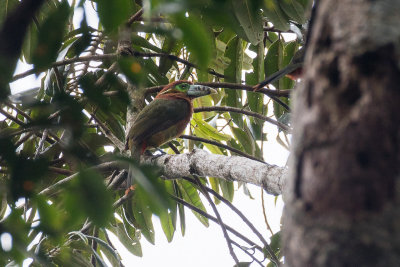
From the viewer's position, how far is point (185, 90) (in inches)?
237

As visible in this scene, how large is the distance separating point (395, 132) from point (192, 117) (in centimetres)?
481

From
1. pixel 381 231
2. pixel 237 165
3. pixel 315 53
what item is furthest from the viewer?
pixel 237 165

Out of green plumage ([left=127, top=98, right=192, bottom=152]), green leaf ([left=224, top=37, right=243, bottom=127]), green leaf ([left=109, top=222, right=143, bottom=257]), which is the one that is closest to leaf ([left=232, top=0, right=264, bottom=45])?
green leaf ([left=224, top=37, right=243, bottom=127])

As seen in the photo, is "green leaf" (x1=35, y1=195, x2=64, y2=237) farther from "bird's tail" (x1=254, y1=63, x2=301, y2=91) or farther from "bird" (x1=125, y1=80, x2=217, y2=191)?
"bird" (x1=125, y1=80, x2=217, y2=191)

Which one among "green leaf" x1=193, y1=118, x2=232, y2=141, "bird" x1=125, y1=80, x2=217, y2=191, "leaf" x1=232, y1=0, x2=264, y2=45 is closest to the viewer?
"leaf" x1=232, y1=0, x2=264, y2=45

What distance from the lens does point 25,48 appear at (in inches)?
186

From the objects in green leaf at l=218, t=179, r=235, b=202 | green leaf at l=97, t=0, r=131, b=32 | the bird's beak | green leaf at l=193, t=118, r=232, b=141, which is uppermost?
the bird's beak

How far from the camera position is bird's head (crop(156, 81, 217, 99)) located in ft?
19.2

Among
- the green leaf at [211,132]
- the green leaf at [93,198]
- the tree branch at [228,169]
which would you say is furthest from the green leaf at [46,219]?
the green leaf at [211,132]

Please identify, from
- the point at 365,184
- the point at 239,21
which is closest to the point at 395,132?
the point at 365,184

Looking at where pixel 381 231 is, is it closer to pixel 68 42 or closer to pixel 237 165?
pixel 237 165

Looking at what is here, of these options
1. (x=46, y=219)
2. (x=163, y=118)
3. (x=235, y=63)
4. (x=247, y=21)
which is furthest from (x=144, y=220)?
(x=46, y=219)

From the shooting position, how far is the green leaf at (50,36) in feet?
3.11

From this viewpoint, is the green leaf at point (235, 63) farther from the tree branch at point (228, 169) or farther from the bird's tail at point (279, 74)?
the tree branch at point (228, 169)
